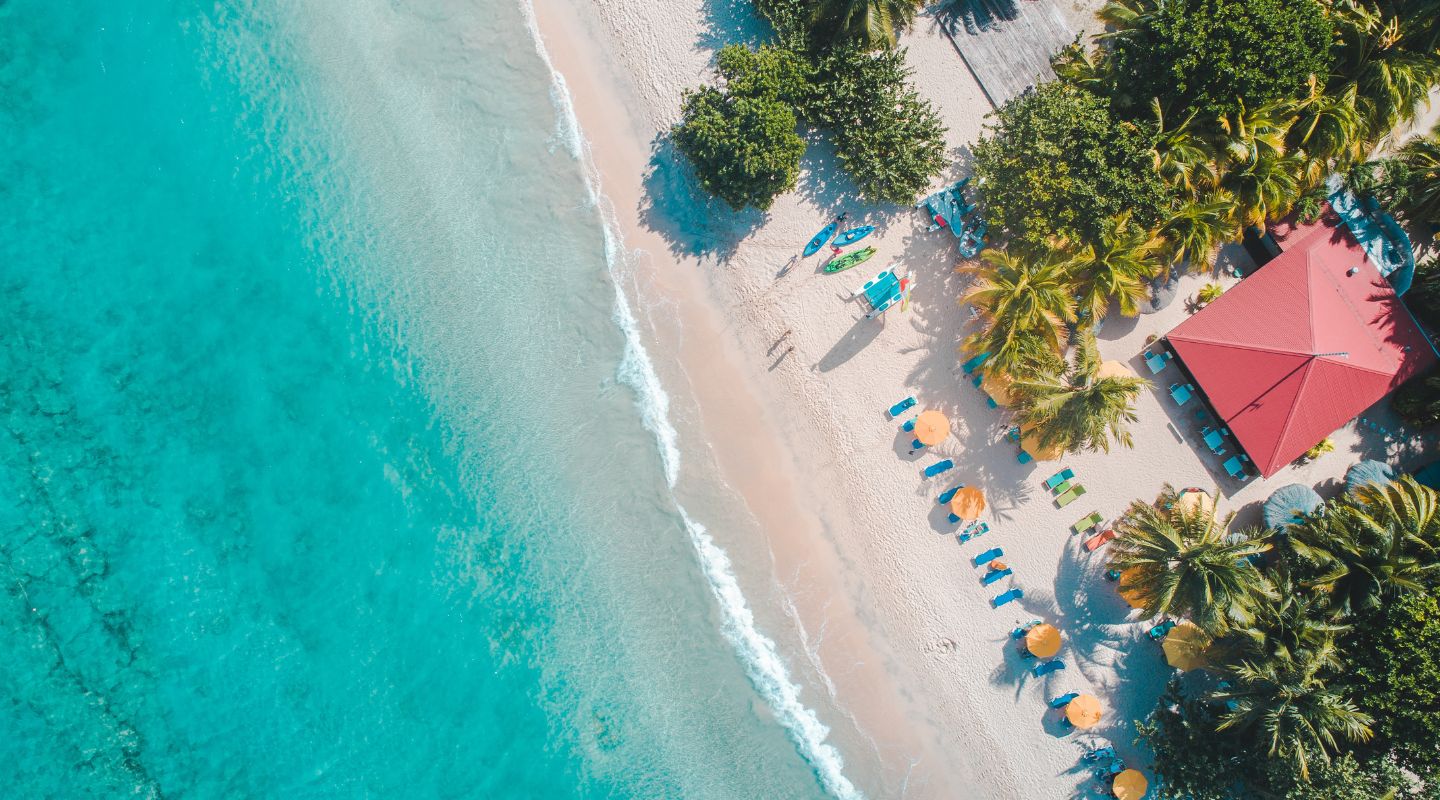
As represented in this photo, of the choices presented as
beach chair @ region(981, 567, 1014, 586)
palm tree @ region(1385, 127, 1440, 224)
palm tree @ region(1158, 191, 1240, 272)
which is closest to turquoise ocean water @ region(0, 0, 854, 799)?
beach chair @ region(981, 567, 1014, 586)

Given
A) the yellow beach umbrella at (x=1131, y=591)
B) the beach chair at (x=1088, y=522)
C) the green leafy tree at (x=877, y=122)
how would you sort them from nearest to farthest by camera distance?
the green leafy tree at (x=877, y=122), the yellow beach umbrella at (x=1131, y=591), the beach chair at (x=1088, y=522)

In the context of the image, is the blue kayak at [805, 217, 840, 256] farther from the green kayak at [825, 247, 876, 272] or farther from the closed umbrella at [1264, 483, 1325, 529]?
the closed umbrella at [1264, 483, 1325, 529]

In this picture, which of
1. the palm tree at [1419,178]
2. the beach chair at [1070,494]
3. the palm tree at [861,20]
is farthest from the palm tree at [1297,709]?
the palm tree at [861,20]

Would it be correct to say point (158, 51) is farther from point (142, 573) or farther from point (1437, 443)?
point (1437, 443)

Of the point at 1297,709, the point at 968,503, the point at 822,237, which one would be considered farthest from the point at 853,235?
the point at 1297,709

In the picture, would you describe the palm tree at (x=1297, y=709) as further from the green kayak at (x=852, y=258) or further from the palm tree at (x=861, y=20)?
Answer: the palm tree at (x=861, y=20)

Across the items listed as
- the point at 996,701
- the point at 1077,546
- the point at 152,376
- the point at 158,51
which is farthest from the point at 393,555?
the point at 1077,546

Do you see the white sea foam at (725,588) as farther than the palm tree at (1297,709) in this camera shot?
Yes
